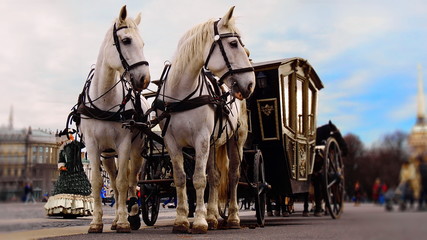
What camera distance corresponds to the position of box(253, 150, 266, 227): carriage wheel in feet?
23.1

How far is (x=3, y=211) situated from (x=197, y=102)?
474 cm

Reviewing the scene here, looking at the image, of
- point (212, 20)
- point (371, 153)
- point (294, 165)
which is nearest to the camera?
point (371, 153)

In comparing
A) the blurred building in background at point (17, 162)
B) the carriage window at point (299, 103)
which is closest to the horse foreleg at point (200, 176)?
the carriage window at point (299, 103)

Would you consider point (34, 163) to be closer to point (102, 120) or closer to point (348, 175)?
point (348, 175)

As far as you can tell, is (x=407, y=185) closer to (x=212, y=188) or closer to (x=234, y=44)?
(x=234, y=44)

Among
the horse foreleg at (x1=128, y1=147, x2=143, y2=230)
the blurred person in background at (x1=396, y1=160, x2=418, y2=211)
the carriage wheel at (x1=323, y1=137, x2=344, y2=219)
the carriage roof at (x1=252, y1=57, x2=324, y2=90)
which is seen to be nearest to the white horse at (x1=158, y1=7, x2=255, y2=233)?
the horse foreleg at (x1=128, y1=147, x2=143, y2=230)

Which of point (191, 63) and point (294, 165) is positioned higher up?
point (191, 63)

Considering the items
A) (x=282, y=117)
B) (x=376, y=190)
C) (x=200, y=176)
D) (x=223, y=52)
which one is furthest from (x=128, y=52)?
(x=376, y=190)

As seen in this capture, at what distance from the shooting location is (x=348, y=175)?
4.21 ft

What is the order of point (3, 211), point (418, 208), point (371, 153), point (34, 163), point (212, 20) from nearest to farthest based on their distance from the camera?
point (418, 208) < point (371, 153) < point (3, 211) < point (34, 163) < point (212, 20)

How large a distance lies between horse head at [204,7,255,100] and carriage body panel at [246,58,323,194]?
2064mm

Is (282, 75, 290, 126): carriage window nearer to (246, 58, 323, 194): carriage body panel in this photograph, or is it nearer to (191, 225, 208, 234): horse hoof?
(246, 58, 323, 194): carriage body panel

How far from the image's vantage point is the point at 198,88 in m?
5.99

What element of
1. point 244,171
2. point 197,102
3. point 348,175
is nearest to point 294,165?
point 244,171
